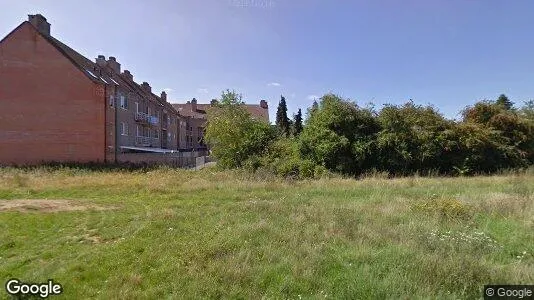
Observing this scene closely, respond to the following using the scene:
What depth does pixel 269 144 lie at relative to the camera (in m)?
27.1

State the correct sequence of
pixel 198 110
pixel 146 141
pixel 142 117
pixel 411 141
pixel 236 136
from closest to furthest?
pixel 411 141 < pixel 236 136 < pixel 142 117 < pixel 146 141 < pixel 198 110

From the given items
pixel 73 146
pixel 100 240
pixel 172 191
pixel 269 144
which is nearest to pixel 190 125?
pixel 73 146

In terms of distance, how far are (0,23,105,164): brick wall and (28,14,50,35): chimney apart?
52.1 inches

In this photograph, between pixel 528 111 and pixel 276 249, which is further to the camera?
pixel 528 111

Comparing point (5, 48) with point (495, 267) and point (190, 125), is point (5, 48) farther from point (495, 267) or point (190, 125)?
point (190, 125)

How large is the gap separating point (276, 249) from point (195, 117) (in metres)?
73.2

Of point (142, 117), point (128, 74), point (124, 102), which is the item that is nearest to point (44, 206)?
point (124, 102)

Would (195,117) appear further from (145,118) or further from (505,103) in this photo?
(505,103)

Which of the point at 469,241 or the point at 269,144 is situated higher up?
the point at 269,144

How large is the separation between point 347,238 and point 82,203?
9.52 metres

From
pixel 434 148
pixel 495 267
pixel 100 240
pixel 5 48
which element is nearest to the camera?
pixel 495 267

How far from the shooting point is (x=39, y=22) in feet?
107

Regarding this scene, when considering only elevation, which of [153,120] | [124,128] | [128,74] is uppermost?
[128,74]

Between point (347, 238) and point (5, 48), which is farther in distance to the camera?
point (5, 48)
